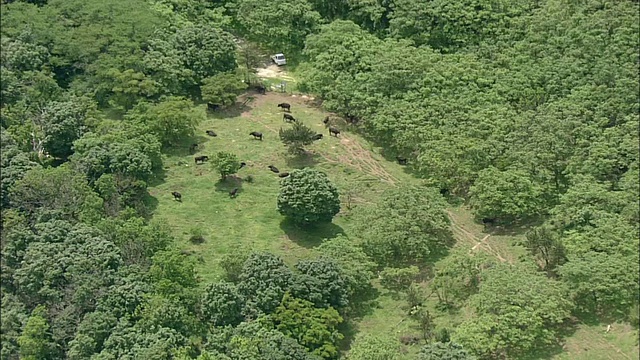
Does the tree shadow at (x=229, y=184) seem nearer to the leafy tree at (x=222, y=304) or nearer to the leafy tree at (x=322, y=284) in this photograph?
the leafy tree at (x=322, y=284)

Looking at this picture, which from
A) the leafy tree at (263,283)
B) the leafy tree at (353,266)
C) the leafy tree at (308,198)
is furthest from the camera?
the leafy tree at (308,198)

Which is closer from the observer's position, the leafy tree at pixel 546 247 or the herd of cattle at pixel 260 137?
the leafy tree at pixel 546 247

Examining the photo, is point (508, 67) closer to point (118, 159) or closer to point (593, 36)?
point (593, 36)

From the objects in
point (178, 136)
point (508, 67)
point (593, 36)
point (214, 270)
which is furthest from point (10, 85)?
point (593, 36)

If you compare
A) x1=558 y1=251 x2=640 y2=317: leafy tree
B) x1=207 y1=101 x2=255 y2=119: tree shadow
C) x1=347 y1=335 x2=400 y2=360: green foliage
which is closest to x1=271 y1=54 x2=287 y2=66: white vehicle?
x1=207 y1=101 x2=255 y2=119: tree shadow

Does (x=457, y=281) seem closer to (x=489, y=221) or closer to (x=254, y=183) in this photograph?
(x=489, y=221)

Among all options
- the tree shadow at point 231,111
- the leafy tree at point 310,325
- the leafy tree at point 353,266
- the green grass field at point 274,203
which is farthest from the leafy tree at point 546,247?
the tree shadow at point 231,111

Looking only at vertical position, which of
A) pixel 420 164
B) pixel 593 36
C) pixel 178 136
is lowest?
pixel 178 136
